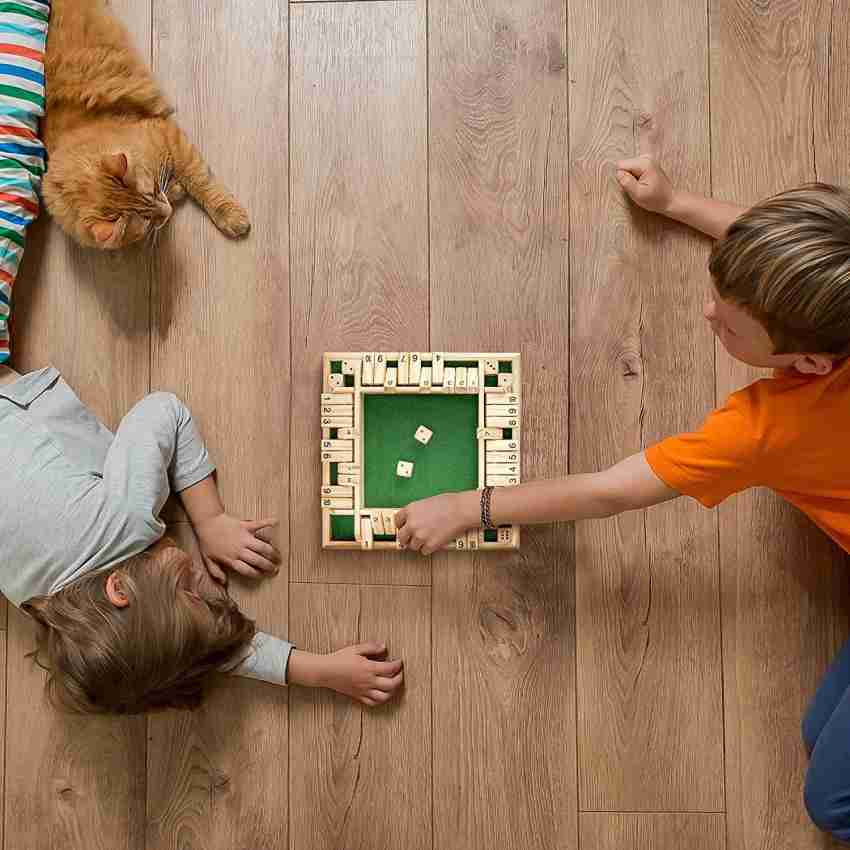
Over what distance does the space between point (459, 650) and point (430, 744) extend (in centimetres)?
13

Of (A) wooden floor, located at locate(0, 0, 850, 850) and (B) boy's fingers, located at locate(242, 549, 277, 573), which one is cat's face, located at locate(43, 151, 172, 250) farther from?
(B) boy's fingers, located at locate(242, 549, 277, 573)

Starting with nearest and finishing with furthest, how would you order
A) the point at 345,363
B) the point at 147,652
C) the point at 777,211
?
the point at 777,211 < the point at 147,652 < the point at 345,363

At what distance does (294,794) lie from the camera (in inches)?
43.5

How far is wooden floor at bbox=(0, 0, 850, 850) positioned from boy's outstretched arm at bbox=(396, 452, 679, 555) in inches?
4.0

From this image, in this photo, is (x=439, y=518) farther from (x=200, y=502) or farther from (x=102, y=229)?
(x=102, y=229)

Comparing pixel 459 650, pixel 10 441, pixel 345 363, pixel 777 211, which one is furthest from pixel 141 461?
pixel 777 211

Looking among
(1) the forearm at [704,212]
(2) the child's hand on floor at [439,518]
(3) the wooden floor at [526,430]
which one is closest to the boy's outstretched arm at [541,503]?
(2) the child's hand on floor at [439,518]

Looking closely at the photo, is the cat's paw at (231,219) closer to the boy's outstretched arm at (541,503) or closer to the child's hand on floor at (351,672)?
the boy's outstretched arm at (541,503)

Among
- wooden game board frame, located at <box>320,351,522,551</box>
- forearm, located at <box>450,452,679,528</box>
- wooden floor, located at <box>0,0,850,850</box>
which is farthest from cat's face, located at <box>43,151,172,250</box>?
forearm, located at <box>450,452,679,528</box>

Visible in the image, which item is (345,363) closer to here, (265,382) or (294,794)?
(265,382)

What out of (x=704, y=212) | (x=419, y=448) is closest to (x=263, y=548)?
(x=419, y=448)

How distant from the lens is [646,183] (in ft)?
3.52

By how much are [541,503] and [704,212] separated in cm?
45

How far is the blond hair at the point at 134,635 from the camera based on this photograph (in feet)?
3.10
